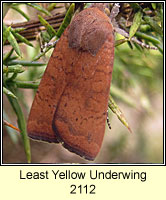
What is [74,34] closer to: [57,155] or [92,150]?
[92,150]

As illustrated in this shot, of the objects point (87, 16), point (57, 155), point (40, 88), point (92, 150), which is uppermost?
point (87, 16)

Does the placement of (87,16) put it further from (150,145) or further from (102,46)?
(150,145)

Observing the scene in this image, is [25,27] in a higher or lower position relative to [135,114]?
higher

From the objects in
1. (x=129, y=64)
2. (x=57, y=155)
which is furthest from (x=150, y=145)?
(x=129, y=64)

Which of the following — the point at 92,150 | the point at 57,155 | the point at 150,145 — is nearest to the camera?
the point at 92,150

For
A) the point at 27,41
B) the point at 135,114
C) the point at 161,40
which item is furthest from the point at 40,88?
the point at 135,114

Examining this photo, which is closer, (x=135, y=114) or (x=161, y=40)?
(x=161, y=40)

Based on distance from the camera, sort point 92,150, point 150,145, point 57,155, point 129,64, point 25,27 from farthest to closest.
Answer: point 150,145 < point 57,155 < point 129,64 < point 25,27 < point 92,150
